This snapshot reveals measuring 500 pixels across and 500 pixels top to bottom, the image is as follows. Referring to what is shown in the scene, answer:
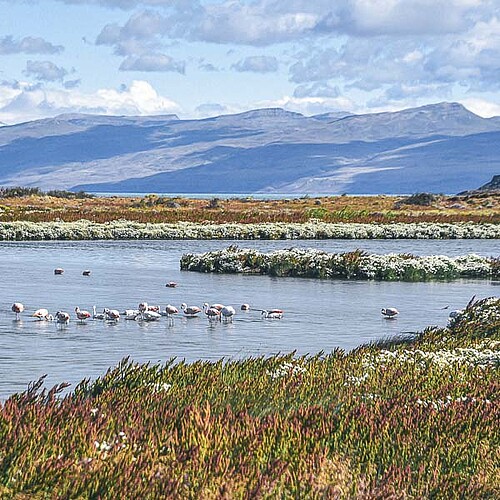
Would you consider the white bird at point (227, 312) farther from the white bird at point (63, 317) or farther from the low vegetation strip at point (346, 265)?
the low vegetation strip at point (346, 265)

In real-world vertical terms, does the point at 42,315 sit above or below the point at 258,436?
below

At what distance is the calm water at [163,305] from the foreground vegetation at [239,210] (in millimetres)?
26279

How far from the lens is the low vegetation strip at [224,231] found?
63250 millimetres

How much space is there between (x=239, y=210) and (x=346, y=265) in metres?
57.0

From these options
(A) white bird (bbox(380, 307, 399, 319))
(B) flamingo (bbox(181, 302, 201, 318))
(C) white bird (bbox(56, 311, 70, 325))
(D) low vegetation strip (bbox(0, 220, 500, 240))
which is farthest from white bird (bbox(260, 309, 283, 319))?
(D) low vegetation strip (bbox(0, 220, 500, 240))

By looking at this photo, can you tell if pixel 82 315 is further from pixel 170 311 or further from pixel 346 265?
pixel 346 265

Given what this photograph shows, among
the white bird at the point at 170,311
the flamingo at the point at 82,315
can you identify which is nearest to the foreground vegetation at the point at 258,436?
the flamingo at the point at 82,315

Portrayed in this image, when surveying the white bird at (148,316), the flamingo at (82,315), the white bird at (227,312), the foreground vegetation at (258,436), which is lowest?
the white bird at (227,312)

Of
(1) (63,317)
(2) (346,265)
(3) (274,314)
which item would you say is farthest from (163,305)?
(2) (346,265)

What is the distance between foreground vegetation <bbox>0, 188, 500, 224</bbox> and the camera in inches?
3056

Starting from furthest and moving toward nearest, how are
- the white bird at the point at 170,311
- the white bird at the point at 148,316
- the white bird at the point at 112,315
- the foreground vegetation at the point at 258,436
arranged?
1. the white bird at the point at 170,311
2. the white bird at the point at 148,316
3. the white bird at the point at 112,315
4. the foreground vegetation at the point at 258,436

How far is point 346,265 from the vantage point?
39750mm

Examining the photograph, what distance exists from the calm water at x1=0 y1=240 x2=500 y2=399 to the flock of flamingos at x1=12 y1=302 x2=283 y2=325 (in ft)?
0.78

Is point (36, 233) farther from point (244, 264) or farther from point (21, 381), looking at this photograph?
point (21, 381)
